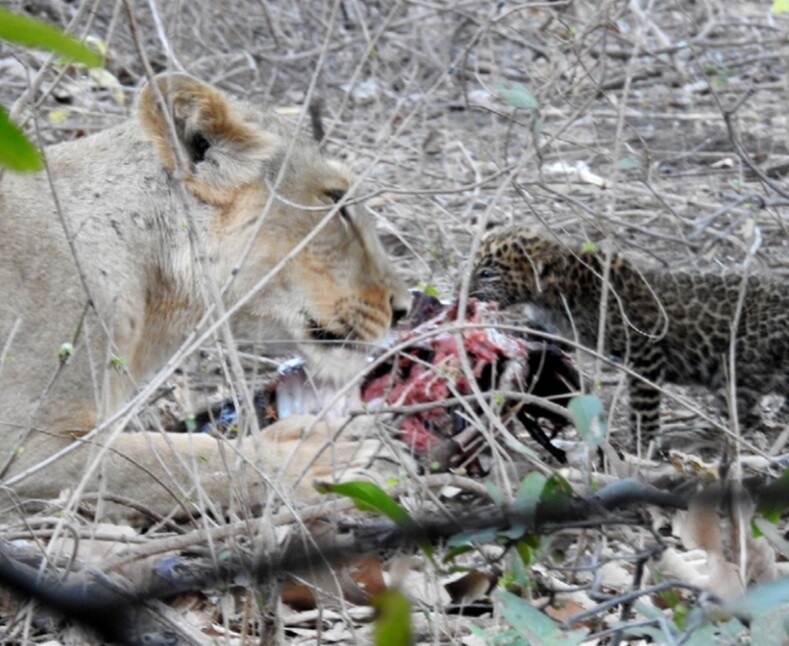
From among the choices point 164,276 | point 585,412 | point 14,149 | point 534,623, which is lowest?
point 164,276

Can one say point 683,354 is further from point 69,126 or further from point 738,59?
point 738,59

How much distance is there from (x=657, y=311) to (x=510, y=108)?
3371 millimetres

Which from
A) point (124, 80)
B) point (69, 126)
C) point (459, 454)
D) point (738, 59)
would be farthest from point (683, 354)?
point (124, 80)

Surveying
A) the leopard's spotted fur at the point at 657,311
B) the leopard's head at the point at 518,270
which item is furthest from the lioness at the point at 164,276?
the leopard's head at the point at 518,270

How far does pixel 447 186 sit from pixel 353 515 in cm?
412

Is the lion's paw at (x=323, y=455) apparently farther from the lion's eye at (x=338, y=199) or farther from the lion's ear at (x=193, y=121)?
the lion's ear at (x=193, y=121)

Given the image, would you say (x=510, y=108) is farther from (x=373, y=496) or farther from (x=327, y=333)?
(x=373, y=496)

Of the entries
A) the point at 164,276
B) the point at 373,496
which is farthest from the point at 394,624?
the point at 164,276

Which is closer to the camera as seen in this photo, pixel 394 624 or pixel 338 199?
pixel 394 624

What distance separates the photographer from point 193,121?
429 cm

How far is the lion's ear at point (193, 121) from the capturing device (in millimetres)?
4203

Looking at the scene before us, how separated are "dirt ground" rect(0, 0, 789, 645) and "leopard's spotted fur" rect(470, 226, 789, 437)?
16 centimetres

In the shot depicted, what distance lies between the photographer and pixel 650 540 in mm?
3520

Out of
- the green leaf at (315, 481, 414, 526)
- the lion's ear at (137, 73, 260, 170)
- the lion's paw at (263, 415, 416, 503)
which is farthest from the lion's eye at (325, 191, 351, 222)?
the green leaf at (315, 481, 414, 526)
